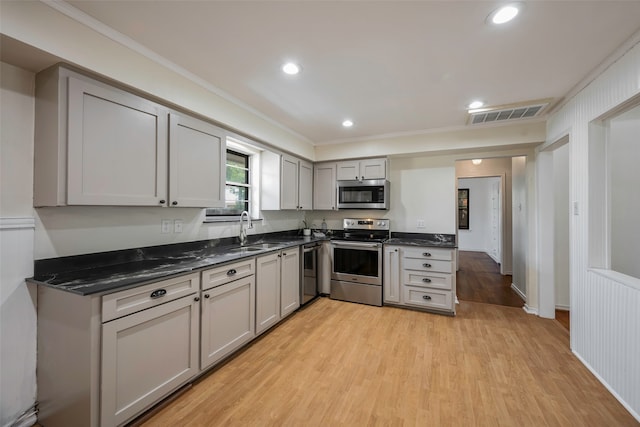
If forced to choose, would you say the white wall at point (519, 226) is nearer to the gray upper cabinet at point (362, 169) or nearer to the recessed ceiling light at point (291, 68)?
the gray upper cabinet at point (362, 169)

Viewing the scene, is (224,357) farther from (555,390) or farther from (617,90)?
(617,90)

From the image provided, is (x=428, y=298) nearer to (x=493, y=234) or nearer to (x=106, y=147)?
→ (x=106, y=147)

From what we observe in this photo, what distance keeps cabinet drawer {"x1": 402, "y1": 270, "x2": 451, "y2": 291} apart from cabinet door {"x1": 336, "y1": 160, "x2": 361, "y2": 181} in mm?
1660

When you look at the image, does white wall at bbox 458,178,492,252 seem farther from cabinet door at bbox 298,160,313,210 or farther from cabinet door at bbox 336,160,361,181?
cabinet door at bbox 298,160,313,210

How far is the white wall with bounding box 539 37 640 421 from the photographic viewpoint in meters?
1.79

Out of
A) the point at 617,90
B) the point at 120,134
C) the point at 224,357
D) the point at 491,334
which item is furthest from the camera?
the point at 491,334

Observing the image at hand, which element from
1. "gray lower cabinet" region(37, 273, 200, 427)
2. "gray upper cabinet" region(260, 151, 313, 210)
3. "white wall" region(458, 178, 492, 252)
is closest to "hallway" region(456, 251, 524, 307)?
"white wall" region(458, 178, 492, 252)

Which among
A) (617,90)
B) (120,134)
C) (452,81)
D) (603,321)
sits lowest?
(603,321)

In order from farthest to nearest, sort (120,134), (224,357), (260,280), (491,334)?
(491,334), (260,280), (224,357), (120,134)

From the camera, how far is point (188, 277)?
74.5 inches

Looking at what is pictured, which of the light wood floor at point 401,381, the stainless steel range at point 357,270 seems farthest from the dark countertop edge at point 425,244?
the light wood floor at point 401,381

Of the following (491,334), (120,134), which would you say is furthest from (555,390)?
(120,134)

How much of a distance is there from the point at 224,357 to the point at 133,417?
73 cm

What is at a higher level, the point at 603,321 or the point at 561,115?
the point at 561,115
